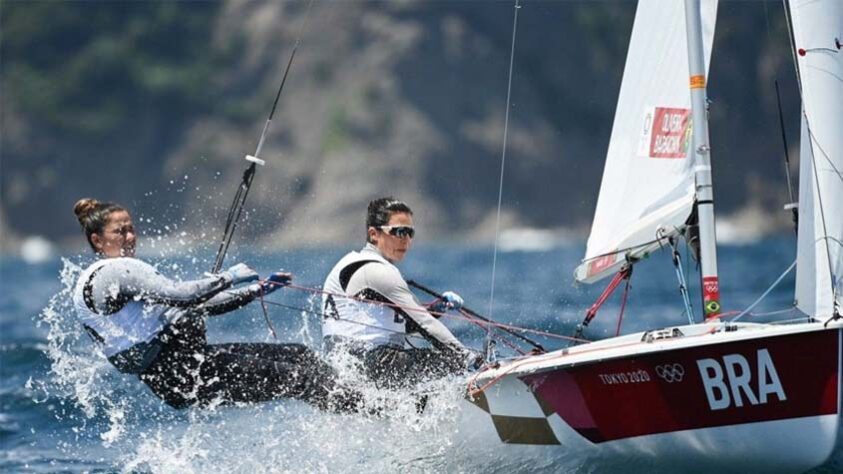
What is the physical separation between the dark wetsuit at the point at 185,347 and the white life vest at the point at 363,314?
0.59 ft

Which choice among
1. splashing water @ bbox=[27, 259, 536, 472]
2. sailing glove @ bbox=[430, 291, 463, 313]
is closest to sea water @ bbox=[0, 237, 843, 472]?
splashing water @ bbox=[27, 259, 536, 472]

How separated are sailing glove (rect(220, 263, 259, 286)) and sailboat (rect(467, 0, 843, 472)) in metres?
0.94

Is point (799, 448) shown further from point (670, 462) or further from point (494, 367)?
point (494, 367)

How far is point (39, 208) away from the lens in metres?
47.3

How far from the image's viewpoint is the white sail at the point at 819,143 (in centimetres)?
462

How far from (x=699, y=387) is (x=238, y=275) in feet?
5.55

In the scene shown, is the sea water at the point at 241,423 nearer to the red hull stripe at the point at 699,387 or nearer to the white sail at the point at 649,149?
the red hull stripe at the point at 699,387

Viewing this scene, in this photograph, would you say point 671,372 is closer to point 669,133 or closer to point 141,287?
point 669,133

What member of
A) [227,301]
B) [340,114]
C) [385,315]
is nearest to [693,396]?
[385,315]

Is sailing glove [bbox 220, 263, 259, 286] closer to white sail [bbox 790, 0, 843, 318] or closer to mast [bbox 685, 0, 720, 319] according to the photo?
mast [bbox 685, 0, 720, 319]

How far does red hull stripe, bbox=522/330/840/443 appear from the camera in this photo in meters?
4.21

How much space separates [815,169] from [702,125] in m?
0.47

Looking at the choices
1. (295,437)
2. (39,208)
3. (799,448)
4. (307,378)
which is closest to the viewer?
(799,448)

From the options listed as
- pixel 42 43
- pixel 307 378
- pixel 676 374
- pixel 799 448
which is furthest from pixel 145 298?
pixel 42 43
